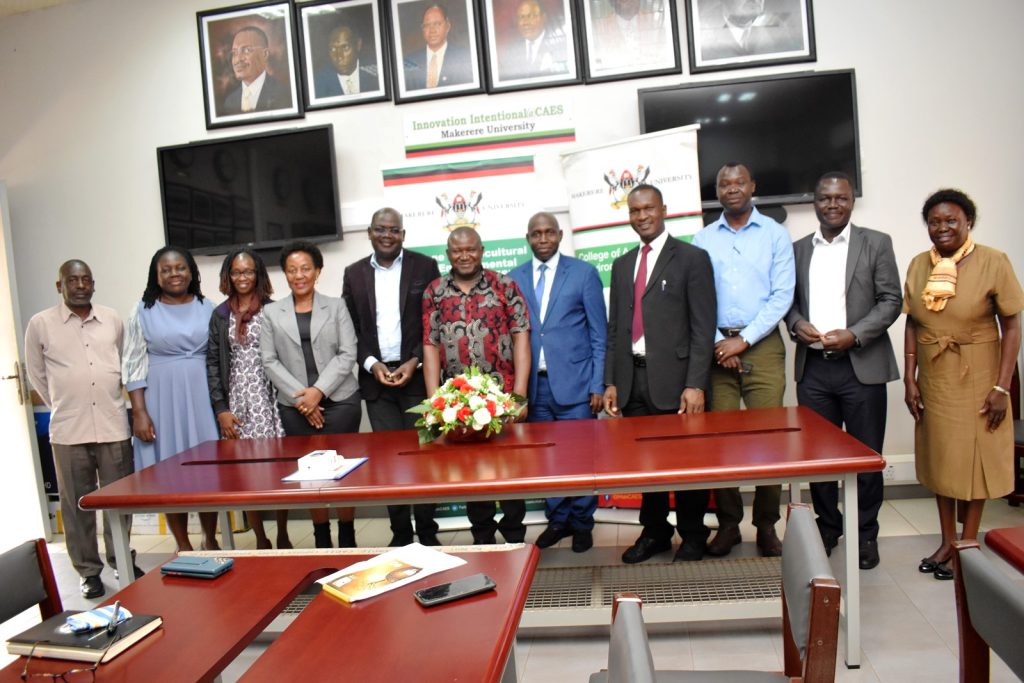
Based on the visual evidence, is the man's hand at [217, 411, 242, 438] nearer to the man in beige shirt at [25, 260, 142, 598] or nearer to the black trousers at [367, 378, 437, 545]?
the man in beige shirt at [25, 260, 142, 598]

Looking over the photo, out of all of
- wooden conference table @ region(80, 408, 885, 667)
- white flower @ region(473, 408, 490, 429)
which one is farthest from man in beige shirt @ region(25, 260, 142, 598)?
white flower @ region(473, 408, 490, 429)

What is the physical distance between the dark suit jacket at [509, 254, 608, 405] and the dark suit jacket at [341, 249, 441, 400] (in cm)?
65

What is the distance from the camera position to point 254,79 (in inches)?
208

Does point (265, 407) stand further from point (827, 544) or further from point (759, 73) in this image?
point (759, 73)

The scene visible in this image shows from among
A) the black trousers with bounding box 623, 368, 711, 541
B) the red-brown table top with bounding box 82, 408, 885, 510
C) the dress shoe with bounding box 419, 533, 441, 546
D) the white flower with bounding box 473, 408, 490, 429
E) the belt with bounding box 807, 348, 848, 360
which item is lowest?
the dress shoe with bounding box 419, 533, 441, 546

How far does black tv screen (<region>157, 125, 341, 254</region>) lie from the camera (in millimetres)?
5176

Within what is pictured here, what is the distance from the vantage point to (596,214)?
4.64m

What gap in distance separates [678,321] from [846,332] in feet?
2.47

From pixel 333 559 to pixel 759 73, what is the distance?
402 cm

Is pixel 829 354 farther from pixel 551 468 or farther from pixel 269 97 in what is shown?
pixel 269 97

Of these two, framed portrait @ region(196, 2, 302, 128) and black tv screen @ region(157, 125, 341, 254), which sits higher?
framed portrait @ region(196, 2, 302, 128)

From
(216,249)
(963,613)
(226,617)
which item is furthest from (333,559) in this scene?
(216,249)

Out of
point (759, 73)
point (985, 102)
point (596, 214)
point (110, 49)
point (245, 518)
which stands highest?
point (110, 49)

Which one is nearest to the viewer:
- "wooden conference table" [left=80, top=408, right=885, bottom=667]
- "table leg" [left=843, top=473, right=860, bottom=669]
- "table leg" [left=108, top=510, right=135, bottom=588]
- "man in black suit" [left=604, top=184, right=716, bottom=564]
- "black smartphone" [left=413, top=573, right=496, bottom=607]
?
"black smartphone" [left=413, top=573, right=496, bottom=607]
